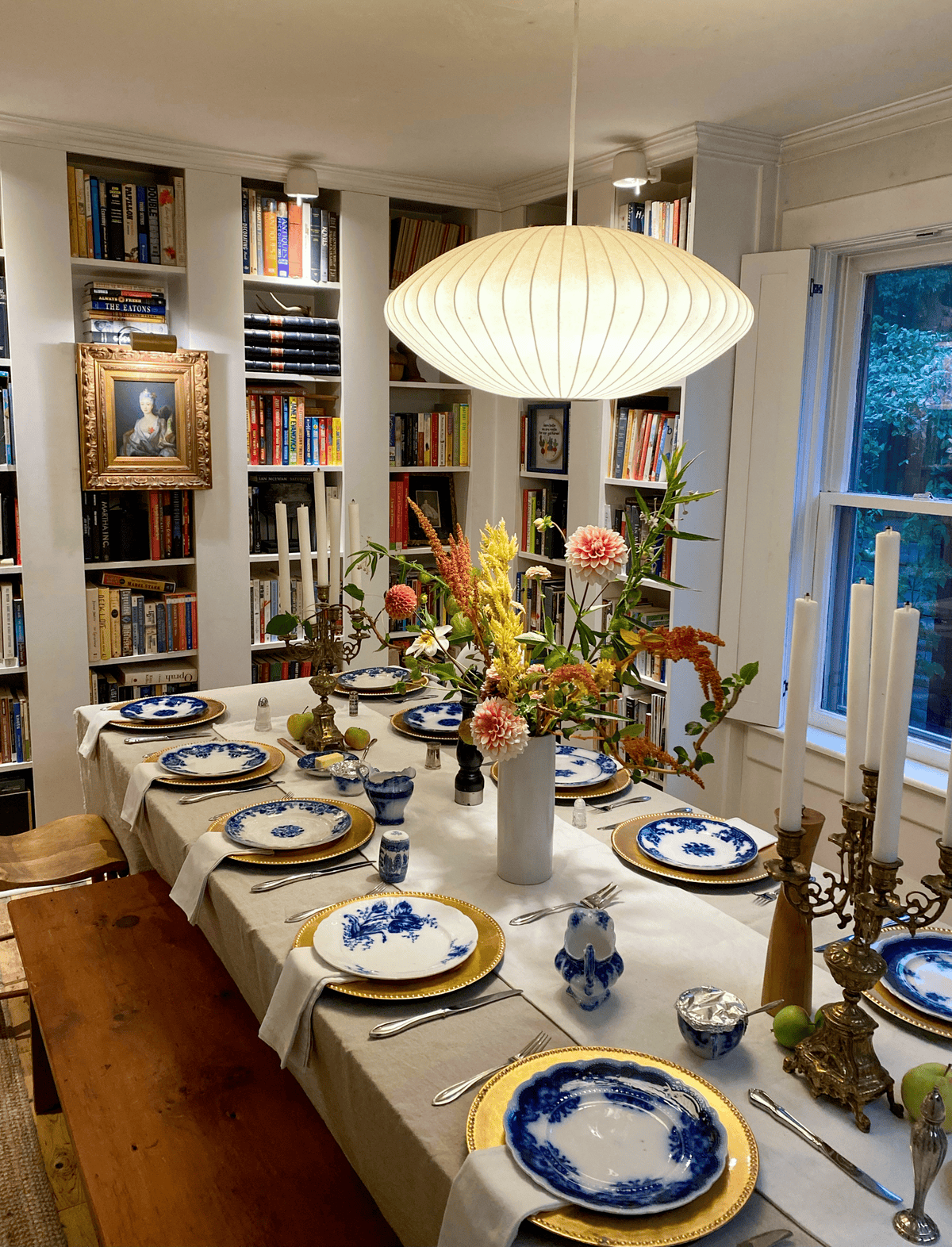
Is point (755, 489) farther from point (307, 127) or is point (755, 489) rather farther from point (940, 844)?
point (940, 844)

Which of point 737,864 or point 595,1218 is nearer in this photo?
point 595,1218

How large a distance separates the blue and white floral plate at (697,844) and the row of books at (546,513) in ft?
7.18

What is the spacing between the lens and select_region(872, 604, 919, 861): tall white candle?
0.98m

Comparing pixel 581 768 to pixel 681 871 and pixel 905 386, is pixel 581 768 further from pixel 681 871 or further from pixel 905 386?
pixel 905 386

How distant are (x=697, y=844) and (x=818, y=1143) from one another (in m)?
0.74

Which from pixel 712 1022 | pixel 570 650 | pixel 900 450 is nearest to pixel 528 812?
pixel 570 650

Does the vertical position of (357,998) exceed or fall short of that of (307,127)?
it falls short

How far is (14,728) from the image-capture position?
11.3 feet

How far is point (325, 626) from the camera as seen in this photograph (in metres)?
2.29

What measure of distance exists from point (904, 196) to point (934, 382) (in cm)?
54

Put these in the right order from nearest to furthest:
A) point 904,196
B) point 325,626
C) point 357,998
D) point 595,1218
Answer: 1. point 595,1218
2. point 357,998
3. point 325,626
4. point 904,196

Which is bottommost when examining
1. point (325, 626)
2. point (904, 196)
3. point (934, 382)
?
point (325, 626)

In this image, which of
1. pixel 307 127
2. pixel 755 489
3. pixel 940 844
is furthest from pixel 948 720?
pixel 307 127

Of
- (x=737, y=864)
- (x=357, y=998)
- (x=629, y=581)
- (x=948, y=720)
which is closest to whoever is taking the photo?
(x=357, y=998)
